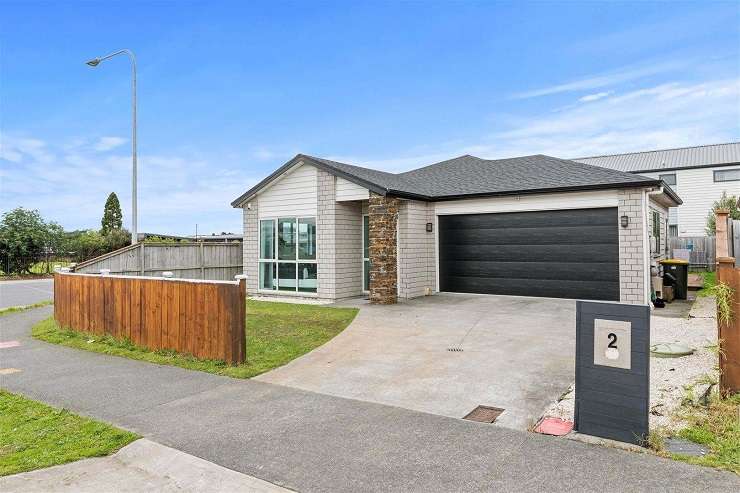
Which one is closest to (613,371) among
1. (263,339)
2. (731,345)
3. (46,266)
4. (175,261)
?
(731,345)

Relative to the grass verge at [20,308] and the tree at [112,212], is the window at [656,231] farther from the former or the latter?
the tree at [112,212]

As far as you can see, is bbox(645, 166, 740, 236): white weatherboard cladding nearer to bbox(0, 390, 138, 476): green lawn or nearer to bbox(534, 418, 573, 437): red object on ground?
bbox(534, 418, 573, 437): red object on ground

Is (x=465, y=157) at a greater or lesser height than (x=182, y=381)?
greater

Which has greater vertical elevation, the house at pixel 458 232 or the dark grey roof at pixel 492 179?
the dark grey roof at pixel 492 179

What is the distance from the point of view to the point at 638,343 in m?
3.67

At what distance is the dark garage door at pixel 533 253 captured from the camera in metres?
11.4

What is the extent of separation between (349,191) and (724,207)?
80.4ft

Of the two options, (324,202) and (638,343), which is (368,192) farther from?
(638,343)

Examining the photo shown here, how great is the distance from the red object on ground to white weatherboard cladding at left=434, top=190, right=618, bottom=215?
8418mm

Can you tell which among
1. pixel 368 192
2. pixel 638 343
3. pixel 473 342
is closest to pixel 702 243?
pixel 368 192

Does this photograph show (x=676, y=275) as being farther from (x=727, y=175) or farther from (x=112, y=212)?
(x=112, y=212)

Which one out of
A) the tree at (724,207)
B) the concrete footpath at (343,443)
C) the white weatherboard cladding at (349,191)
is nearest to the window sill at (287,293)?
the white weatherboard cladding at (349,191)

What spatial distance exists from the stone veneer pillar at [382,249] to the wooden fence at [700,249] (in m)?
17.2

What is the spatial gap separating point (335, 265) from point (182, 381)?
285 inches
